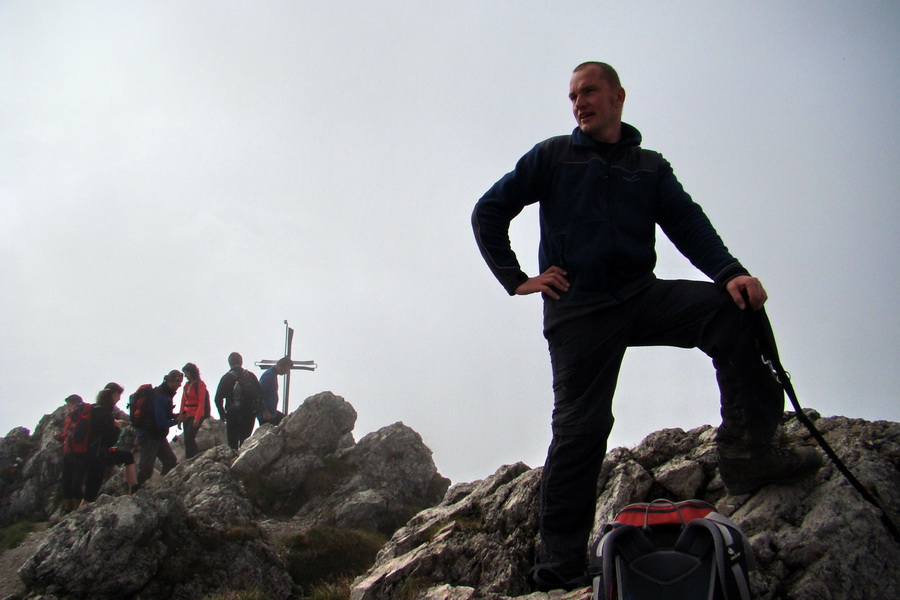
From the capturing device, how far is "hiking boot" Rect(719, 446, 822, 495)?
18.4 ft

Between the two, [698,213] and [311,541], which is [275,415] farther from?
[698,213]

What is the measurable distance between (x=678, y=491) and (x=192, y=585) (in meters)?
10.9

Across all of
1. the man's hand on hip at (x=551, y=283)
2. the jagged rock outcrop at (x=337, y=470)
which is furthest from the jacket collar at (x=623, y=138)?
the jagged rock outcrop at (x=337, y=470)

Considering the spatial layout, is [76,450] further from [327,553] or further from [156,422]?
[327,553]

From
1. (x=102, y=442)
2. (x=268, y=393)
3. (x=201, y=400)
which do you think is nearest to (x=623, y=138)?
(x=102, y=442)

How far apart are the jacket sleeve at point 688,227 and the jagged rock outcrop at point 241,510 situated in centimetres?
934

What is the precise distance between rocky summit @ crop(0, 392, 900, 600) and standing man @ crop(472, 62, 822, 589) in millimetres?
670

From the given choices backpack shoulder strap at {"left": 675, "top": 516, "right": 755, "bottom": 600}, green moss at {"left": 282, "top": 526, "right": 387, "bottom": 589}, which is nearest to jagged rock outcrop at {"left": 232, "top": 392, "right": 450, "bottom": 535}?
green moss at {"left": 282, "top": 526, "right": 387, "bottom": 589}

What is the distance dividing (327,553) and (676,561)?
1639 cm

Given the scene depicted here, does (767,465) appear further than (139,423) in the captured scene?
No

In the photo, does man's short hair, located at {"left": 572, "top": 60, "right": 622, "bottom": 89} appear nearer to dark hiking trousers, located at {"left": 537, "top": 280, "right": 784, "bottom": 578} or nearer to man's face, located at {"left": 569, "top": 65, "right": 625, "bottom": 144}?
man's face, located at {"left": 569, "top": 65, "right": 625, "bottom": 144}

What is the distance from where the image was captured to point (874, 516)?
5.39 metres

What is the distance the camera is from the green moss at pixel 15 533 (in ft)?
69.2

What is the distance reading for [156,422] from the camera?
18.2 m
